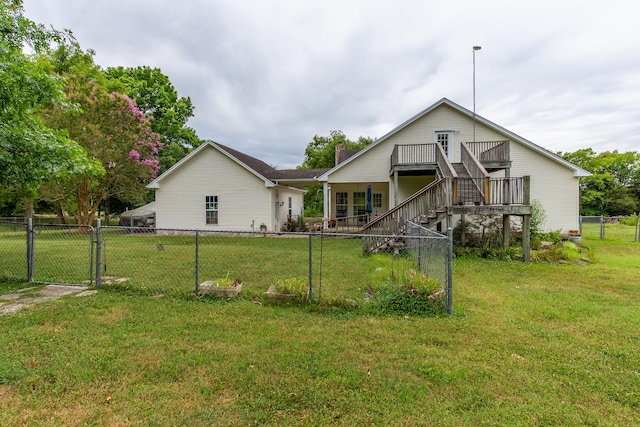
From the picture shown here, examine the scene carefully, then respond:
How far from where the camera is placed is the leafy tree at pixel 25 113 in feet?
20.1

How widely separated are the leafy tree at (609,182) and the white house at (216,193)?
46325 millimetres

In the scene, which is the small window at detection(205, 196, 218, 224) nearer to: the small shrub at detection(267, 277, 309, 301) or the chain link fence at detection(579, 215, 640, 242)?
the small shrub at detection(267, 277, 309, 301)

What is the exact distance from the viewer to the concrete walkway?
4941mm

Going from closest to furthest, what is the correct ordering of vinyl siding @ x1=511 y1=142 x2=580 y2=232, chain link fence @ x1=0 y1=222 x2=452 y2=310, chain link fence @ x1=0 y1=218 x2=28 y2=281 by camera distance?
chain link fence @ x1=0 y1=222 x2=452 y2=310, chain link fence @ x1=0 y1=218 x2=28 y2=281, vinyl siding @ x1=511 y1=142 x2=580 y2=232

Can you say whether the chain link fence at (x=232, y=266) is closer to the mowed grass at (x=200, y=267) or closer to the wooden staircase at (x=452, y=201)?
the mowed grass at (x=200, y=267)

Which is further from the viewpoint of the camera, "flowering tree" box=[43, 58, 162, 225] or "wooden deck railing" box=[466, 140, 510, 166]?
"flowering tree" box=[43, 58, 162, 225]

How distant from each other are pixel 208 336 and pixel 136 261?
6438mm

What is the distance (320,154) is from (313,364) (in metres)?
35.5

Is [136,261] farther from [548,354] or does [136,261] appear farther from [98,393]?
[548,354]

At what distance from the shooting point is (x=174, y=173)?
17734 mm

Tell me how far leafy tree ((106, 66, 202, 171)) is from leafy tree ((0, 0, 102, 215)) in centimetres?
2352

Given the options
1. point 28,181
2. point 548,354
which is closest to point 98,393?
point 548,354

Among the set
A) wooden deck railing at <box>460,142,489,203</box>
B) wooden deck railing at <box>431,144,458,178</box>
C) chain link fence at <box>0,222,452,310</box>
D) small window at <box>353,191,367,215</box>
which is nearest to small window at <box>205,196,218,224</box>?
chain link fence at <box>0,222,452,310</box>

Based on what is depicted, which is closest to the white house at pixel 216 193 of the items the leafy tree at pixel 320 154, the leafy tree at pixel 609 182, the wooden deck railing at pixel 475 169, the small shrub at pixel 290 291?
the wooden deck railing at pixel 475 169
